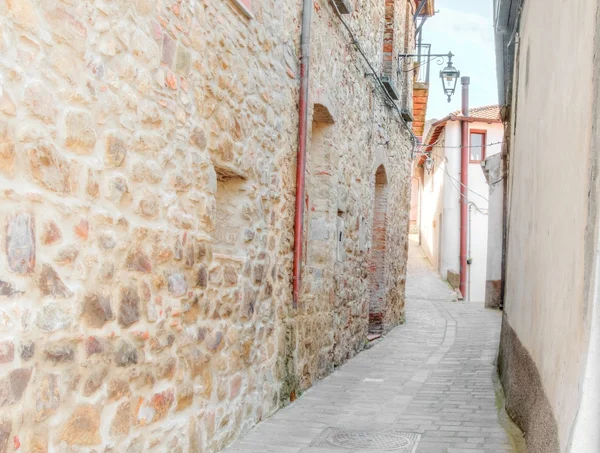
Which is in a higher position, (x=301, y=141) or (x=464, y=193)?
(x=464, y=193)

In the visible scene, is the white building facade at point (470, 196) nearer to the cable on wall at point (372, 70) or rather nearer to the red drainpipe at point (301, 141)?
the cable on wall at point (372, 70)

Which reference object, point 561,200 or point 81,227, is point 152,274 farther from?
point 561,200

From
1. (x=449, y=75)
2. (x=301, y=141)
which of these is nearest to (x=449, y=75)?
(x=449, y=75)

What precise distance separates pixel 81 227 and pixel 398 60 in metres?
9.34

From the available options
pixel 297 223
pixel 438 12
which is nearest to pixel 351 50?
pixel 297 223

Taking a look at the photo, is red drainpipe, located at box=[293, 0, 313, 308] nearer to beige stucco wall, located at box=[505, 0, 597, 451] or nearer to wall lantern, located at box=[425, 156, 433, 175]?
beige stucco wall, located at box=[505, 0, 597, 451]

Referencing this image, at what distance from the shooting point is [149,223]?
3764mm

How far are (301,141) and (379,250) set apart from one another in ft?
17.2

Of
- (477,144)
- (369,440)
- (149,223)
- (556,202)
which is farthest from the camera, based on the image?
(477,144)

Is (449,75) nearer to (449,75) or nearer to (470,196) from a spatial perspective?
(449,75)

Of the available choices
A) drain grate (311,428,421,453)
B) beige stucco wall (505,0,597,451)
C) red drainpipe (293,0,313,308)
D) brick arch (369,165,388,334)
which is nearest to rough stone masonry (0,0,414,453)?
red drainpipe (293,0,313,308)

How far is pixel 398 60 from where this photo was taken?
1179cm

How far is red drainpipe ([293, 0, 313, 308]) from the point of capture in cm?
626

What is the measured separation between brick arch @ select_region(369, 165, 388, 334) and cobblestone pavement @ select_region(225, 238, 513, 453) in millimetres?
630
